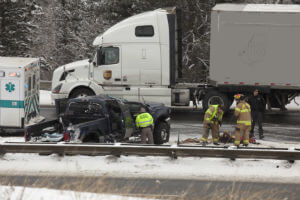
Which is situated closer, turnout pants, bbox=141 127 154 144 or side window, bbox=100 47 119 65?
turnout pants, bbox=141 127 154 144

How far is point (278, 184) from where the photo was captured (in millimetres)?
11070

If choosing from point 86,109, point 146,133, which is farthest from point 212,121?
point 86,109

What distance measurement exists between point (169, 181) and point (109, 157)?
232cm

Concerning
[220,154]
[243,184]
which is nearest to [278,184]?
[243,184]

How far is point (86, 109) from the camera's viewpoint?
1398 centimetres

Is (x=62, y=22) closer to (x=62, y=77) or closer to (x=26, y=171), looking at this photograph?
(x=62, y=77)

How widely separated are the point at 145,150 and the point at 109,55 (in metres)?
7.97

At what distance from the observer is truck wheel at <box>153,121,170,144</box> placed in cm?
1525

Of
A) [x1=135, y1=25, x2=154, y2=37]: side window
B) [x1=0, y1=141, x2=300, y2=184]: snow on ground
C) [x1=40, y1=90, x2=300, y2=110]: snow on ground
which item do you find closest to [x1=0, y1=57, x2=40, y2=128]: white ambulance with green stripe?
[x1=0, y1=141, x2=300, y2=184]: snow on ground

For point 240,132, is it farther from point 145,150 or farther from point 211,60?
point 211,60

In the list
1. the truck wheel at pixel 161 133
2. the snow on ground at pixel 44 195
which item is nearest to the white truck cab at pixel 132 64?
the truck wheel at pixel 161 133

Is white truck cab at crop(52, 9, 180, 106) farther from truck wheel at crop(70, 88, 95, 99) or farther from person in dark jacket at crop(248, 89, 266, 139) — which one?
person in dark jacket at crop(248, 89, 266, 139)

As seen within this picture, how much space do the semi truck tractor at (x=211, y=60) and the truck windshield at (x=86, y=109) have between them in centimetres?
578

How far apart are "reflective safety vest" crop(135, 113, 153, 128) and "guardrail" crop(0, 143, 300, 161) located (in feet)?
3.84
